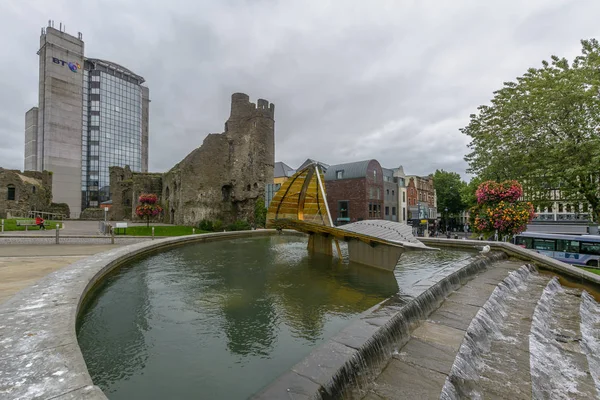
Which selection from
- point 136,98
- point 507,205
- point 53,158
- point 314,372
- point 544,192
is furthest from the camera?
point 136,98

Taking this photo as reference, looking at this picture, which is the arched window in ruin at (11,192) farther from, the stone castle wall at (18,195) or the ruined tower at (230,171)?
the ruined tower at (230,171)

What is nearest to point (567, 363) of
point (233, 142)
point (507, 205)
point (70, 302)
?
point (70, 302)

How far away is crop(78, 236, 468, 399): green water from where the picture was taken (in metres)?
3.68

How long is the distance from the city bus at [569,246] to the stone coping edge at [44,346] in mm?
21705

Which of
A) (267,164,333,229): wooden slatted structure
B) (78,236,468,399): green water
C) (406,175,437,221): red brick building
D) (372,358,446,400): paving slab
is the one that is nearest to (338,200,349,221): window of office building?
(406,175,437,221): red brick building

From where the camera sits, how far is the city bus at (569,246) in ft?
49.9

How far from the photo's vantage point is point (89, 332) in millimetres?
4848

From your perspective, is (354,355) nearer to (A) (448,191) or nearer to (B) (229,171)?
(B) (229,171)

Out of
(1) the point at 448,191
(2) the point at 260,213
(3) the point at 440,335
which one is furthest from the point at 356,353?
(1) the point at 448,191

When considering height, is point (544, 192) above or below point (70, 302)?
above

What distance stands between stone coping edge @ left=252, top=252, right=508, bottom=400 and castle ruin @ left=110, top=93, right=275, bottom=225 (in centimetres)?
3444

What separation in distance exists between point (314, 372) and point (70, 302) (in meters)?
3.91

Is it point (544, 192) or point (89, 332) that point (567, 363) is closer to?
point (89, 332)

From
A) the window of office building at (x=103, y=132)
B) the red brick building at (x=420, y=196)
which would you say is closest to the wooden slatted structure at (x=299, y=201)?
the red brick building at (x=420, y=196)
